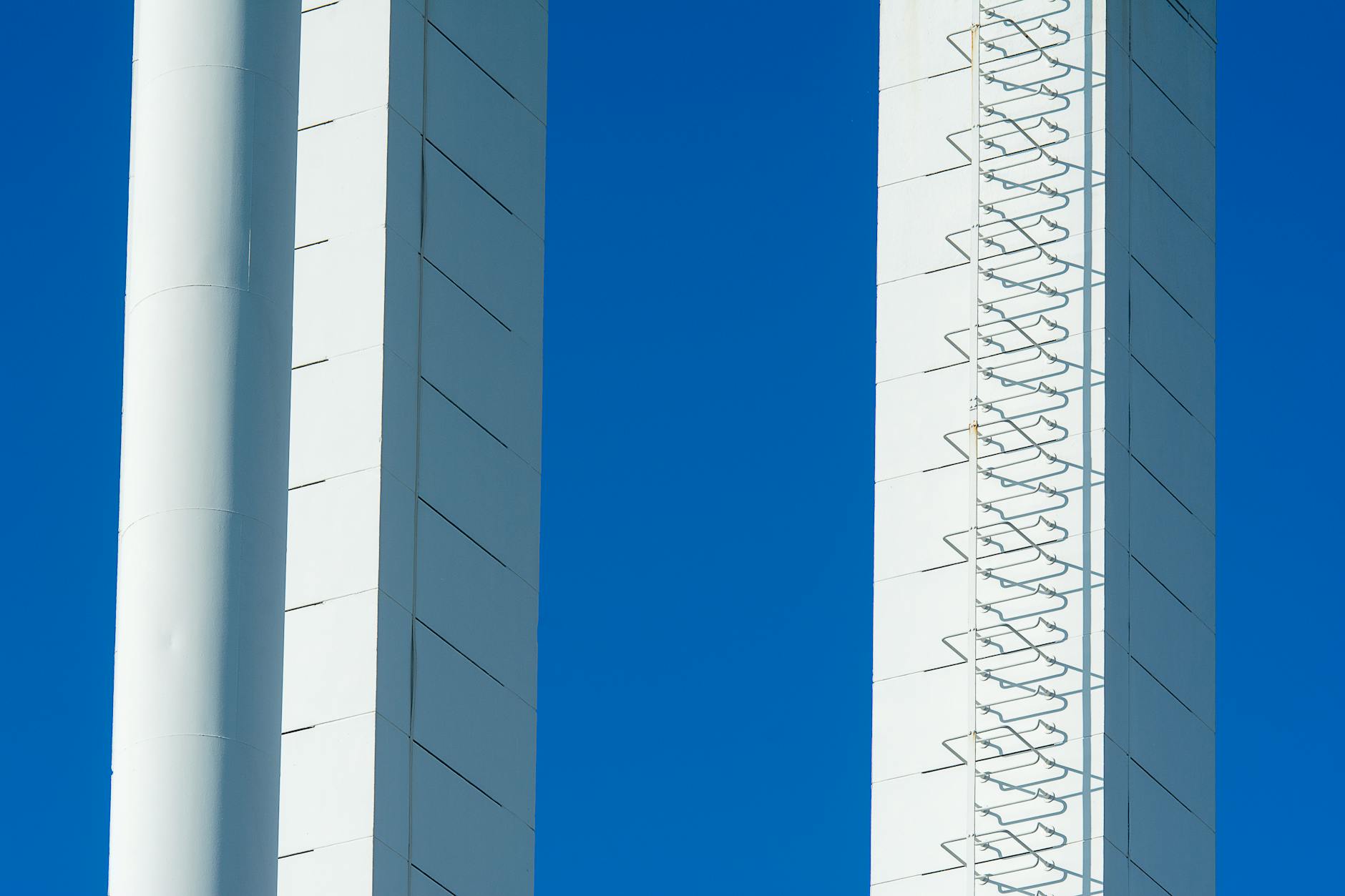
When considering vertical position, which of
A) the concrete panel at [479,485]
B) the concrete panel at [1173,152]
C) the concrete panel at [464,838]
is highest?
the concrete panel at [1173,152]

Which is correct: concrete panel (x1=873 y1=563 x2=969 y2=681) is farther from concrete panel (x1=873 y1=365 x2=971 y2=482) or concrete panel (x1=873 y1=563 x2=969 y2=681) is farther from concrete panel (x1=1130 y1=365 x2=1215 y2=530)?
concrete panel (x1=1130 y1=365 x2=1215 y2=530)

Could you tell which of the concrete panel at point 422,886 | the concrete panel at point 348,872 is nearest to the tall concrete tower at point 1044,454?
the concrete panel at point 422,886

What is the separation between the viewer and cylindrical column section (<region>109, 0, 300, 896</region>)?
12836 millimetres

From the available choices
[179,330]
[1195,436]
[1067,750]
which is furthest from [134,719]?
[1195,436]

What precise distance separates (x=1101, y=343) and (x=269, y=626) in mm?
9529

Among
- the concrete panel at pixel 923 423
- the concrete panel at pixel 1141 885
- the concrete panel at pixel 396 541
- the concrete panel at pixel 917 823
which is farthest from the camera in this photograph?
the concrete panel at pixel 923 423

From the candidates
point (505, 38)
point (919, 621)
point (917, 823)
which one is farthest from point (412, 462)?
point (917, 823)

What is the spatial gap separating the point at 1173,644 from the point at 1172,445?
166cm

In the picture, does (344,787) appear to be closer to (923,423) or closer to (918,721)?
(918,721)

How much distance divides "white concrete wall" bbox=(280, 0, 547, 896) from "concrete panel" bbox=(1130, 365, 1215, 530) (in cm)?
535

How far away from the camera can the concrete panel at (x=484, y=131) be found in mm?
18125

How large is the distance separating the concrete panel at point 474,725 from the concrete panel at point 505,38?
4.16 m

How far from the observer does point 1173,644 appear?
2123cm

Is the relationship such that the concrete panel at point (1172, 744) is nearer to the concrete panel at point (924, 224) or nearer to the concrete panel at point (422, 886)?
the concrete panel at point (924, 224)
